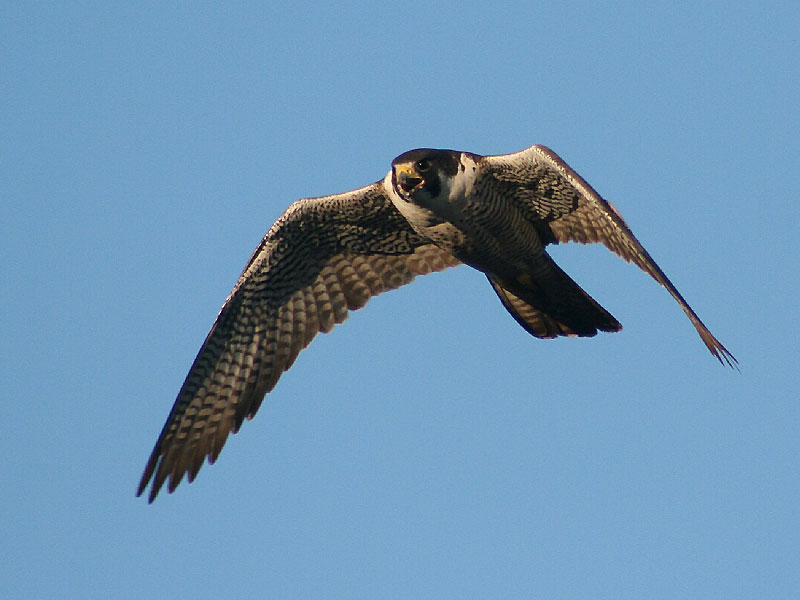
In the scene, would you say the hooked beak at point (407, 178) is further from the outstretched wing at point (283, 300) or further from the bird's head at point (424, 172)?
the outstretched wing at point (283, 300)

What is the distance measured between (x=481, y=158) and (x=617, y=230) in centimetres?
126

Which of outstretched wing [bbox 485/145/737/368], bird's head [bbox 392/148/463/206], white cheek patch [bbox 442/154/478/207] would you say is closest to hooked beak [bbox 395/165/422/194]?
bird's head [bbox 392/148/463/206]

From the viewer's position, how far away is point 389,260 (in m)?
10.6

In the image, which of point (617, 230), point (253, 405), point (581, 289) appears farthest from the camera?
point (253, 405)

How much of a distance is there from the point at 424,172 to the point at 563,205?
53.7 inches

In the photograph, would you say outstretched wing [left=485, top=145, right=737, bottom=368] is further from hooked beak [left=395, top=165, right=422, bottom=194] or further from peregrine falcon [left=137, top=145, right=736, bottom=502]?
hooked beak [left=395, top=165, right=422, bottom=194]

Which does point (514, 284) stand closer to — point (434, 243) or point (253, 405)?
point (434, 243)

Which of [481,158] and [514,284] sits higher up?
[481,158]

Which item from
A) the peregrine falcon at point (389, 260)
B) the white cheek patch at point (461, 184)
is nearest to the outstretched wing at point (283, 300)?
the peregrine falcon at point (389, 260)

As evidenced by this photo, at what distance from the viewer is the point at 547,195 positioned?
9570 mm

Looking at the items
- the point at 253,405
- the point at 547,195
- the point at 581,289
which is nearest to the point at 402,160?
the point at 547,195

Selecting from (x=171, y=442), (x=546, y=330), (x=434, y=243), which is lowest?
(x=171, y=442)

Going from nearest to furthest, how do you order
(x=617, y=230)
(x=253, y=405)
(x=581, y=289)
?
(x=617, y=230)
(x=581, y=289)
(x=253, y=405)

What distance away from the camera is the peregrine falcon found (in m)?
9.20
